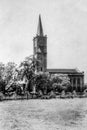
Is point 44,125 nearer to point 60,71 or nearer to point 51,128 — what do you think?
point 51,128

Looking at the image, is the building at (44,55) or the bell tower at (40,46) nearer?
the bell tower at (40,46)

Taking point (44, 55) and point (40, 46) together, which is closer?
point (44, 55)

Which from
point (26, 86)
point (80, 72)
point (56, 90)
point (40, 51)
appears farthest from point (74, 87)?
point (26, 86)

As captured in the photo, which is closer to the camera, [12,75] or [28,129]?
[28,129]

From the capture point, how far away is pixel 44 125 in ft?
62.9

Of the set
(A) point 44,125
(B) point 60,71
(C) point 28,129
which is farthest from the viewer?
(B) point 60,71

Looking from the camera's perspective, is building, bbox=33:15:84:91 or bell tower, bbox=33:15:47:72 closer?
bell tower, bbox=33:15:47:72

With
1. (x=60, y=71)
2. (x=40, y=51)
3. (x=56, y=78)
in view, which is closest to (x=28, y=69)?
(x=56, y=78)

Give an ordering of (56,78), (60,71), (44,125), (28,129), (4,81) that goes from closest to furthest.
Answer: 1. (28,129)
2. (44,125)
3. (4,81)
4. (56,78)
5. (60,71)

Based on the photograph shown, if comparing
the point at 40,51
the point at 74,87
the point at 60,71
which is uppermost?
the point at 40,51

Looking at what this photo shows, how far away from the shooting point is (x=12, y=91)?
6562cm

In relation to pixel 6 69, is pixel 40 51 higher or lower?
higher

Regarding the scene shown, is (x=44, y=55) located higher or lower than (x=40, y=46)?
lower

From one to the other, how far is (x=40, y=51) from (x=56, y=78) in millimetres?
33767
